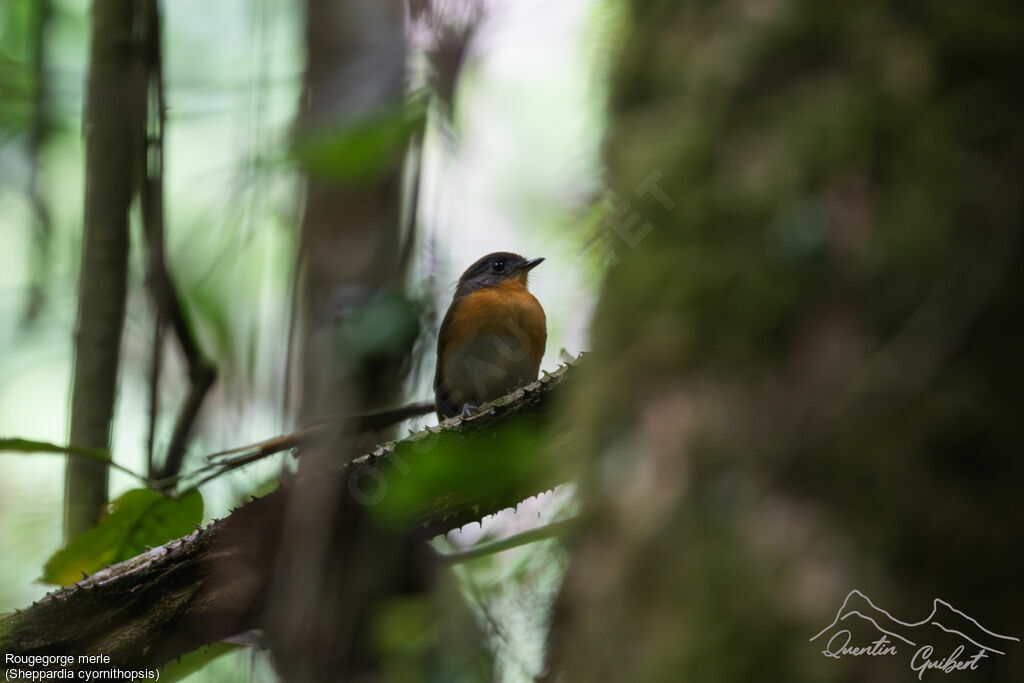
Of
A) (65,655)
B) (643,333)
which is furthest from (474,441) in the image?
(65,655)

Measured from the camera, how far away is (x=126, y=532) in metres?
2.48

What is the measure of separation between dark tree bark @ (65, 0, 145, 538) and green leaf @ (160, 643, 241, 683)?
1.86 ft

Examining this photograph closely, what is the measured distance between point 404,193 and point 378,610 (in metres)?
1.45

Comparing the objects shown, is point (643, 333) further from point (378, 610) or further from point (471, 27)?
point (378, 610)

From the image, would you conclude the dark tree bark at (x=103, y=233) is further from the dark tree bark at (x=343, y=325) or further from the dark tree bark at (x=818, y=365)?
the dark tree bark at (x=818, y=365)

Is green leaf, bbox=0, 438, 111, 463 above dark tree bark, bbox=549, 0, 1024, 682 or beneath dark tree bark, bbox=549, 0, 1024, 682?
above

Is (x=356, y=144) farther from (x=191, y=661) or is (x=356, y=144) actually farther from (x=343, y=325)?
(x=191, y=661)

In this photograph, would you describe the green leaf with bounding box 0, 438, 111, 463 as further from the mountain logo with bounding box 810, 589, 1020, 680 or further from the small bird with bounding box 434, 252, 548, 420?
the small bird with bounding box 434, 252, 548, 420

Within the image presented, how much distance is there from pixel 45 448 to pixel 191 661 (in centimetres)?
76

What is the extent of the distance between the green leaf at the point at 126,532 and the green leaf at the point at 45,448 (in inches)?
8.8

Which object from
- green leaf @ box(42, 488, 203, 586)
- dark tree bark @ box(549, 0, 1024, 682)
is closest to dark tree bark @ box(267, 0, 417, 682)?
green leaf @ box(42, 488, 203, 586)

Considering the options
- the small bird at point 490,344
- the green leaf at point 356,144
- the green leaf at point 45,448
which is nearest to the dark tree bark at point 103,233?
the green leaf at point 45,448

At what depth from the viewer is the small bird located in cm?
536

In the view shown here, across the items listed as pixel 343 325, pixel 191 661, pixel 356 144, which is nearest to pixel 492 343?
pixel 343 325
